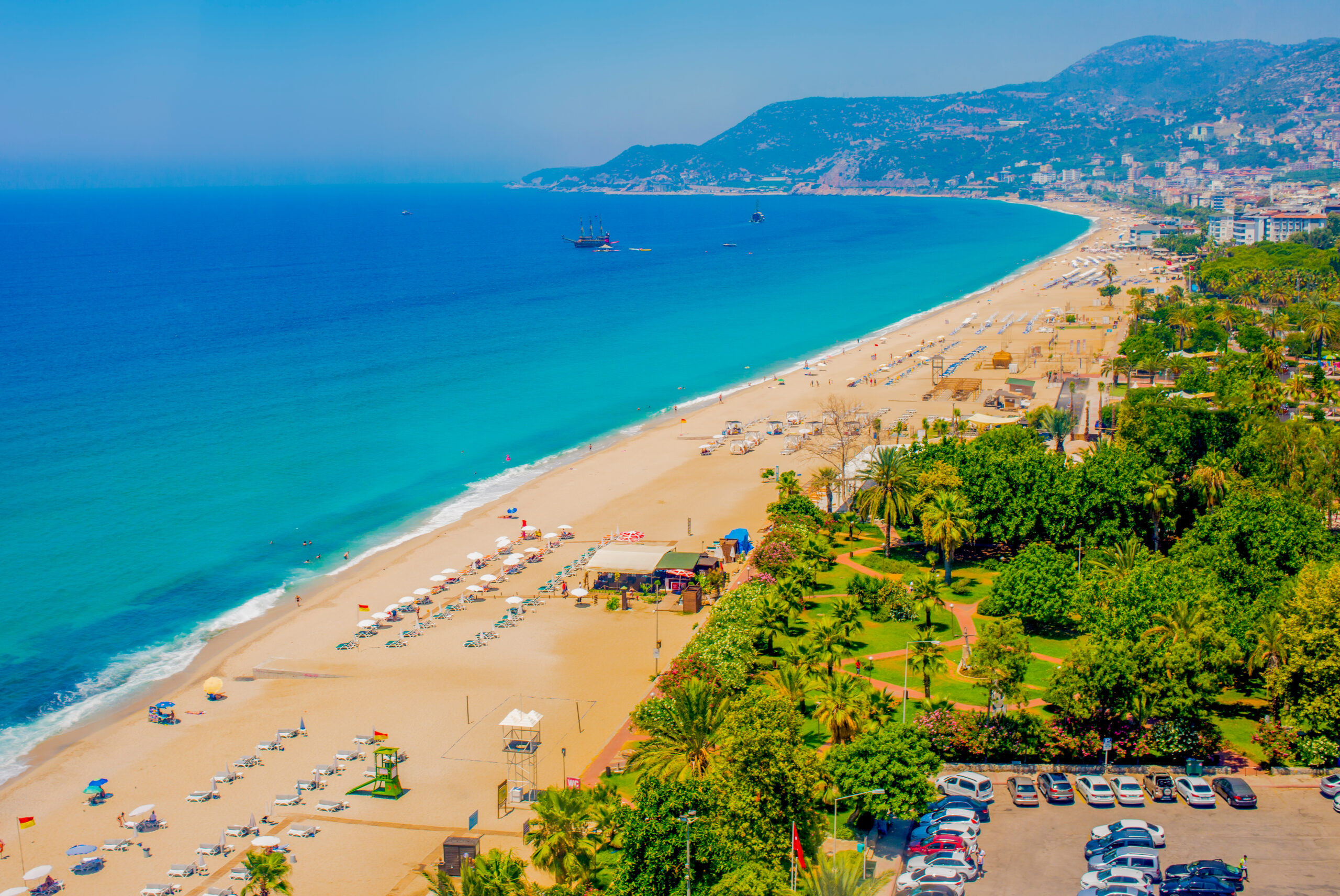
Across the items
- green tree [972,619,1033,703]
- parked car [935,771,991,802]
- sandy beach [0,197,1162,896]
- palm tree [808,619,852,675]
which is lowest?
sandy beach [0,197,1162,896]

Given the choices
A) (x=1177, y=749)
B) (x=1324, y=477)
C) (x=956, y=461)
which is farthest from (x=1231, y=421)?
(x=1177, y=749)

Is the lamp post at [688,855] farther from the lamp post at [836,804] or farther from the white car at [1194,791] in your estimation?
the white car at [1194,791]

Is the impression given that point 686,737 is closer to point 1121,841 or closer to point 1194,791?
A: point 1121,841

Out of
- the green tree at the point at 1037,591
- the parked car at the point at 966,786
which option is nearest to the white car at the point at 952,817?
the parked car at the point at 966,786

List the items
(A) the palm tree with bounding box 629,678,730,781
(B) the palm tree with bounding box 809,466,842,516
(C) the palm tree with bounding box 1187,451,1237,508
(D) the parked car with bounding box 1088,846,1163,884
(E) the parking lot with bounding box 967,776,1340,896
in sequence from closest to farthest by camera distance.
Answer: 1. (D) the parked car with bounding box 1088,846,1163,884
2. (E) the parking lot with bounding box 967,776,1340,896
3. (A) the palm tree with bounding box 629,678,730,781
4. (C) the palm tree with bounding box 1187,451,1237,508
5. (B) the palm tree with bounding box 809,466,842,516

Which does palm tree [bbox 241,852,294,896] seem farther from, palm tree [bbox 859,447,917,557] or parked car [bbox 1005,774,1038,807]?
palm tree [bbox 859,447,917,557]

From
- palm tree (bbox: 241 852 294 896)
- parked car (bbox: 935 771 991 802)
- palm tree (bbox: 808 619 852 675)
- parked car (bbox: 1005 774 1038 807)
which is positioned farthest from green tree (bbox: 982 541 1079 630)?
palm tree (bbox: 241 852 294 896)

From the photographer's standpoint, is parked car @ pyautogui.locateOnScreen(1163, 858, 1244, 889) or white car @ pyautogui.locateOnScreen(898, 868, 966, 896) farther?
white car @ pyautogui.locateOnScreen(898, 868, 966, 896)
